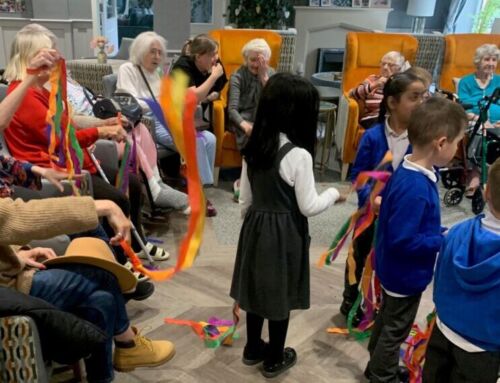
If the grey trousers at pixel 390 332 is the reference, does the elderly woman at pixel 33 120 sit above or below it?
above

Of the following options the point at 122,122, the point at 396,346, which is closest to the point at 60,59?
the point at 122,122

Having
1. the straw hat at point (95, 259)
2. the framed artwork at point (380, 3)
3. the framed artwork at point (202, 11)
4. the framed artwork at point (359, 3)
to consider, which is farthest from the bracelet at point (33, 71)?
the framed artwork at point (380, 3)

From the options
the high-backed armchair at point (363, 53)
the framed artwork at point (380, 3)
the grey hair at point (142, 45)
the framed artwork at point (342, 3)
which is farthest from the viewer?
the framed artwork at point (380, 3)

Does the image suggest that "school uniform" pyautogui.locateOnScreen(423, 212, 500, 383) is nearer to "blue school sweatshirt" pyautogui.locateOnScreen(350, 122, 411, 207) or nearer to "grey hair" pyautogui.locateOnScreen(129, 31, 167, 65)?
"blue school sweatshirt" pyautogui.locateOnScreen(350, 122, 411, 207)

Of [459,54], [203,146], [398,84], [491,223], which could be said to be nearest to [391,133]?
[398,84]

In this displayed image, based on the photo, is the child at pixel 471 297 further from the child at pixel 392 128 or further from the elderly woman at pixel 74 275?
the elderly woman at pixel 74 275

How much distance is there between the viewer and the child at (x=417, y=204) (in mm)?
1648

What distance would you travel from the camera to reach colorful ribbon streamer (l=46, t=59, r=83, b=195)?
226 cm

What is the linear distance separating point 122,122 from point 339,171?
236 cm

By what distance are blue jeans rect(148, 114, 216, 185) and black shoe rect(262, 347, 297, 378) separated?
1466 mm

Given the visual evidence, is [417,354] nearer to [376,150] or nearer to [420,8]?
[376,150]

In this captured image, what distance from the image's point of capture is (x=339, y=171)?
4605 millimetres

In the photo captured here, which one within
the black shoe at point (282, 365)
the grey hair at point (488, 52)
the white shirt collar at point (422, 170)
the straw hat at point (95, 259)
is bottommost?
the black shoe at point (282, 365)

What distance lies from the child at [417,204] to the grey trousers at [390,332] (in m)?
0.03
